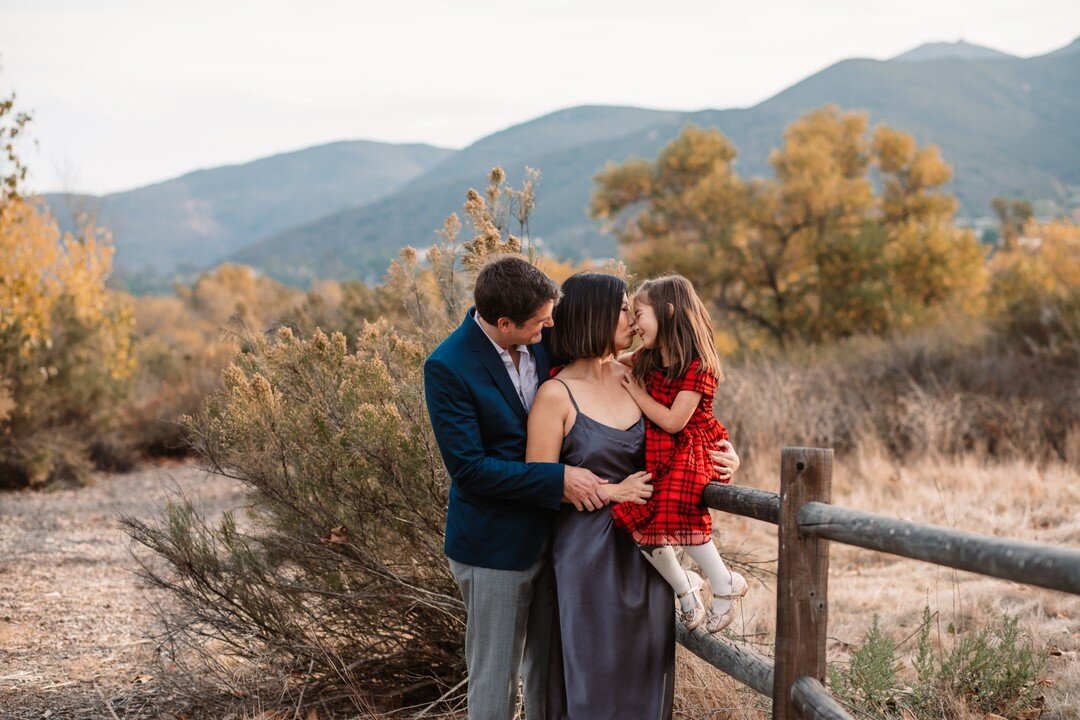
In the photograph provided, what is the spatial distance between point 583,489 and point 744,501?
55 cm

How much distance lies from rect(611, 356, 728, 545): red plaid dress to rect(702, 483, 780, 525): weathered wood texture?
48mm

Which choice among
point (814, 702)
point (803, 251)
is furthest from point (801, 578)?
point (803, 251)

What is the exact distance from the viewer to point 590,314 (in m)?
3.31

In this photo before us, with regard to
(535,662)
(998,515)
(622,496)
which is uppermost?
(622,496)

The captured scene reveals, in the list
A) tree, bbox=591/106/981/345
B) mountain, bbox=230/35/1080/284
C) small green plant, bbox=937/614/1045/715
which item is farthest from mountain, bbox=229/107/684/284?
small green plant, bbox=937/614/1045/715

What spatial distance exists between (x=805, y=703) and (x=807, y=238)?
75.5 ft

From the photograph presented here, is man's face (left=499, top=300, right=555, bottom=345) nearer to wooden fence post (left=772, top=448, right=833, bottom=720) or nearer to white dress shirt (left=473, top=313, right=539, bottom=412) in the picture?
white dress shirt (left=473, top=313, right=539, bottom=412)

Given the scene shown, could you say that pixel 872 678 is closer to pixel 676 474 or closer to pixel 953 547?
pixel 676 474

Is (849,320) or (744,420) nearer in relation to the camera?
(744,420)

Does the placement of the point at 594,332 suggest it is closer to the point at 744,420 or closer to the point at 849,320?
the point at 744,420

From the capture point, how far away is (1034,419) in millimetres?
12430

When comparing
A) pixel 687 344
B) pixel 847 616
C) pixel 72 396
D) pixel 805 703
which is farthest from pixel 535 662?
pixel 72 396

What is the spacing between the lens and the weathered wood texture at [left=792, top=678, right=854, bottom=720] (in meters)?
2.71

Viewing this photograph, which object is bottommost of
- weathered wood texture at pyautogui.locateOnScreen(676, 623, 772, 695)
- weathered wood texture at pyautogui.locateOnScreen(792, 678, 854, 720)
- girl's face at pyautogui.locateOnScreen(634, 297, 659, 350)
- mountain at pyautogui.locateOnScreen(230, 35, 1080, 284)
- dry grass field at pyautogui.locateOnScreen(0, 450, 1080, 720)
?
dry grass field at pyautogui.locateOnScreen(0, 450, 1080, 720)
